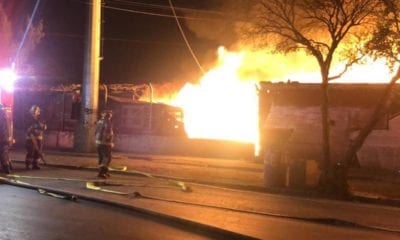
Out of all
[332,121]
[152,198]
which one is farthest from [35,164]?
[332,121]

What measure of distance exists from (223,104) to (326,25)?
12.3 metres

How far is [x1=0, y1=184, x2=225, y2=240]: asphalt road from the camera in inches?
313

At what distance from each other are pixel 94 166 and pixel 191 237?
10.1m

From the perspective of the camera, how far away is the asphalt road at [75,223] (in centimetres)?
795

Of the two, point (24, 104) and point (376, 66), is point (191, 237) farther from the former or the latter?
point (24, 104)

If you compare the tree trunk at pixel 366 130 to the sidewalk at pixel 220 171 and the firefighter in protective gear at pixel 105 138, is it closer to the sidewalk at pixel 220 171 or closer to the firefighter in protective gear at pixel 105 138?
the sidewalk at pixel 220 171

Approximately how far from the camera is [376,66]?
72.1 ft

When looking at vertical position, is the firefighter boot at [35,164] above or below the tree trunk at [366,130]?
below

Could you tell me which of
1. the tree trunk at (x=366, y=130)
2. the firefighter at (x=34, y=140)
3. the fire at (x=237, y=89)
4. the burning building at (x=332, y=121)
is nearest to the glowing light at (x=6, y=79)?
the firefighter at (x=34, y=140)

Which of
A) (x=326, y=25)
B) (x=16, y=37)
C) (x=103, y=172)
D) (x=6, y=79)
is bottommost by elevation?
(x=103, y=172)

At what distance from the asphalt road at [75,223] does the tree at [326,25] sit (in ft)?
20.4

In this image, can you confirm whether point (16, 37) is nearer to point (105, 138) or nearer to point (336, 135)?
point (105, 138)

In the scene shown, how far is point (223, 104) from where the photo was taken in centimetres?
2678

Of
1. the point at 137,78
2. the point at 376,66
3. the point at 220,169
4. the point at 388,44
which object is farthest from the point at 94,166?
the point at 137,78
